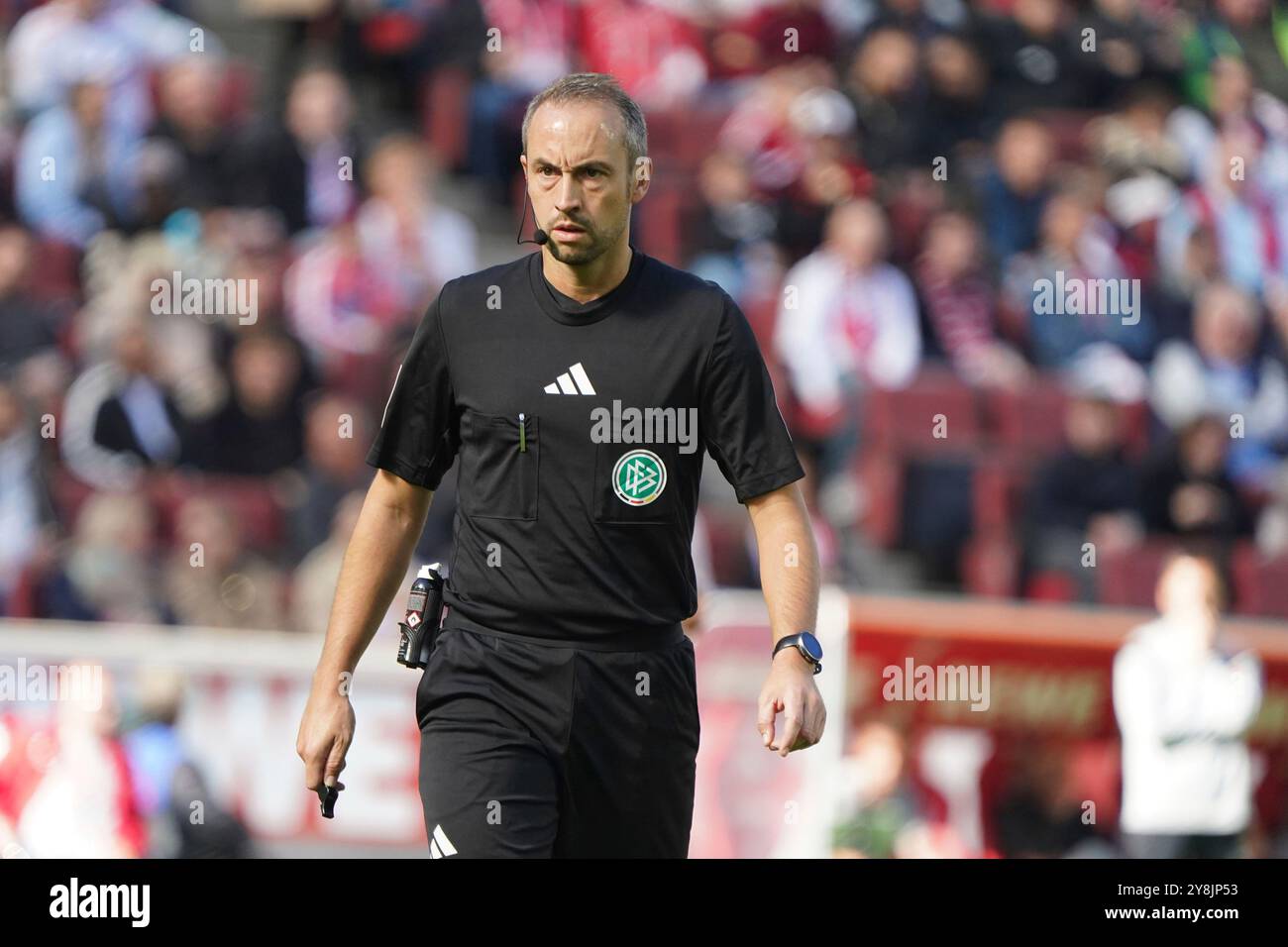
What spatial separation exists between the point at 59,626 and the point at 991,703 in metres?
3.70

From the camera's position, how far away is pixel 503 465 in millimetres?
3877

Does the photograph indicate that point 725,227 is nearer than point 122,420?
No

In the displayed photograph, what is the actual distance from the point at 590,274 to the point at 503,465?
41 cm

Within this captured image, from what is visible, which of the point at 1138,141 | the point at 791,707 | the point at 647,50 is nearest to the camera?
the point at 791,707

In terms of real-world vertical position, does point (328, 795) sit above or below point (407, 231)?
below

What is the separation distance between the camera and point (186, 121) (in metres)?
9.20

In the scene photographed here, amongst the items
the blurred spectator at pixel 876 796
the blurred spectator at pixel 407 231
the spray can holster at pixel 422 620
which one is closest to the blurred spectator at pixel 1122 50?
the blurred spectator at pixel 407 231

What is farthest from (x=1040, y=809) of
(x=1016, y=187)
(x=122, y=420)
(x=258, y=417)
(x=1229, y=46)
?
(x=1229, y=46)

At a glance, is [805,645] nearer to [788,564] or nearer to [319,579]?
[788,564]

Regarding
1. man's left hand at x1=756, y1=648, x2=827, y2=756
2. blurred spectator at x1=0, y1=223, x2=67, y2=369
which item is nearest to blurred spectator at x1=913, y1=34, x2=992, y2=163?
blurred spectator at x1=0, y1=223, x2=67, y2=369

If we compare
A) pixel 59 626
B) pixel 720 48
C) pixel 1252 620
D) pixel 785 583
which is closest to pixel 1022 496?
pixel 1252 620

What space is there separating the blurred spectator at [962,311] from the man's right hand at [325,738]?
5978 mm
